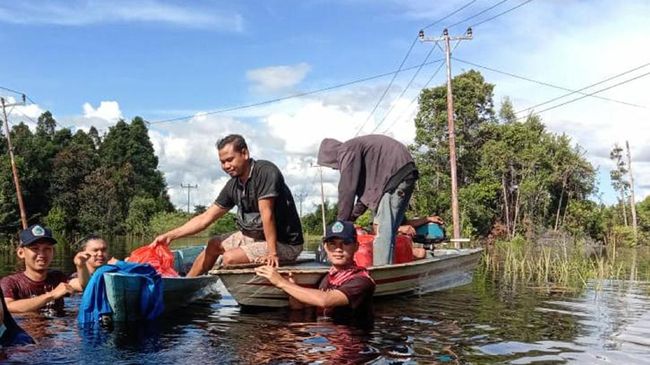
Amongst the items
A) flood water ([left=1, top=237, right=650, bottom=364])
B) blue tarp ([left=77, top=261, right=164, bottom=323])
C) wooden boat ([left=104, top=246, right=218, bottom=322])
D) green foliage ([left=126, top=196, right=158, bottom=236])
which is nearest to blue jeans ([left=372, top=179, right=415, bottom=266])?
flood water ([left=1, top=237, right=650, bottom=364])

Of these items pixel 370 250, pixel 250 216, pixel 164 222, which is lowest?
pixel 370 250

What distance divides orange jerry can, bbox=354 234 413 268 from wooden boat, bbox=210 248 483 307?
264 mm

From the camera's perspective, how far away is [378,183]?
8352 mm

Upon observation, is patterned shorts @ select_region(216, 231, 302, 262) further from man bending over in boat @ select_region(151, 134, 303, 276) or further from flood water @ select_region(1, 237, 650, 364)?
flood water @ select_region(1, 237, 650, 364)

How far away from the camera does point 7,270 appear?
51.8ft

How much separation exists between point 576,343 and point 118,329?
4040 millimetres

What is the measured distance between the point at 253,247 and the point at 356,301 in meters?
1.85

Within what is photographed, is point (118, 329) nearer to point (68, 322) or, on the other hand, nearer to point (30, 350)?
point (68, 322)

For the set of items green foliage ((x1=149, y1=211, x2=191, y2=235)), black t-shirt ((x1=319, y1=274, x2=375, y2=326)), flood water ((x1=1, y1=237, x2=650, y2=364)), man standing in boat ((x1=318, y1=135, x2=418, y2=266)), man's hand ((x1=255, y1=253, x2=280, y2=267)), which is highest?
green foliage ((x1=149, y1=211, x2=191, y2=235))

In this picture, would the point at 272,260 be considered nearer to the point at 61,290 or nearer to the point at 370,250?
the point at 370,250

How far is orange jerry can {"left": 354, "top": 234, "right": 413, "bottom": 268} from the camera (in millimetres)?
8156

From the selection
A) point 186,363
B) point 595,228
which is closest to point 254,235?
point 186,363

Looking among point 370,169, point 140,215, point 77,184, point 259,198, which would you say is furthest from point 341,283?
point 140,215

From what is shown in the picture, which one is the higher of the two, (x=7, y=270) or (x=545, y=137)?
(x=545, y=137)
